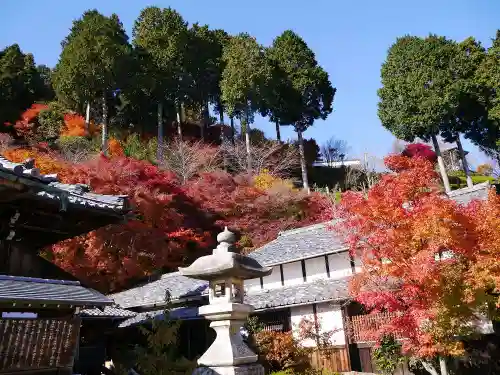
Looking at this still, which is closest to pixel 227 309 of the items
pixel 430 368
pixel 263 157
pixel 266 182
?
pixel 430 368

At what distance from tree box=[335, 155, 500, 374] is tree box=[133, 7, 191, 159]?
1041 inches

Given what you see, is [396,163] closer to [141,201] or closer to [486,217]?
[486,217]

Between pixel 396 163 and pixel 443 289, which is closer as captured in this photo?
pixel 443 289

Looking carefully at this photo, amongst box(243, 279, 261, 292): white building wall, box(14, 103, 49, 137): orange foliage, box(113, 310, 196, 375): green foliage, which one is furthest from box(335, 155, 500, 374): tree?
box(14, 103, 49, 137): orange foliage

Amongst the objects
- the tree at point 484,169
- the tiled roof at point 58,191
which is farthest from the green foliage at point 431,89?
the tiled roof at point 58,191

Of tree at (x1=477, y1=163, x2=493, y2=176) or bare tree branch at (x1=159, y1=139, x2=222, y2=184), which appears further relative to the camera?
tree at (x1=477, y1=163, x2=493, y2=176)

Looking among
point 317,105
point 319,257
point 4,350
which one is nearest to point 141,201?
point 319,257

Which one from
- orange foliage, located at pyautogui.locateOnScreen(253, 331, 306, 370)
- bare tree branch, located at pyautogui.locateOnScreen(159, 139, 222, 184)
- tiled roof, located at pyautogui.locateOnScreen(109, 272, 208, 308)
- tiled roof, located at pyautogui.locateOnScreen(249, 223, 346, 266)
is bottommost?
orange foliage, located at pyautogui.locateOnScreen(253, 331, 306, 370)

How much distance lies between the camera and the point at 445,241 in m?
10.6

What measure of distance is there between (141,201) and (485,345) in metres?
16.8

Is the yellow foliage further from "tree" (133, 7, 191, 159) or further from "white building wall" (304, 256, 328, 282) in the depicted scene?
"white building wall" (304, 256, 328, 282)

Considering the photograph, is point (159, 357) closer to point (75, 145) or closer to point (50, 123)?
point (75, 145)

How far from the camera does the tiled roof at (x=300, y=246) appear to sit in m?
19.2

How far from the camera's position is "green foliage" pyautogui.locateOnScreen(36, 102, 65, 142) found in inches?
1375
